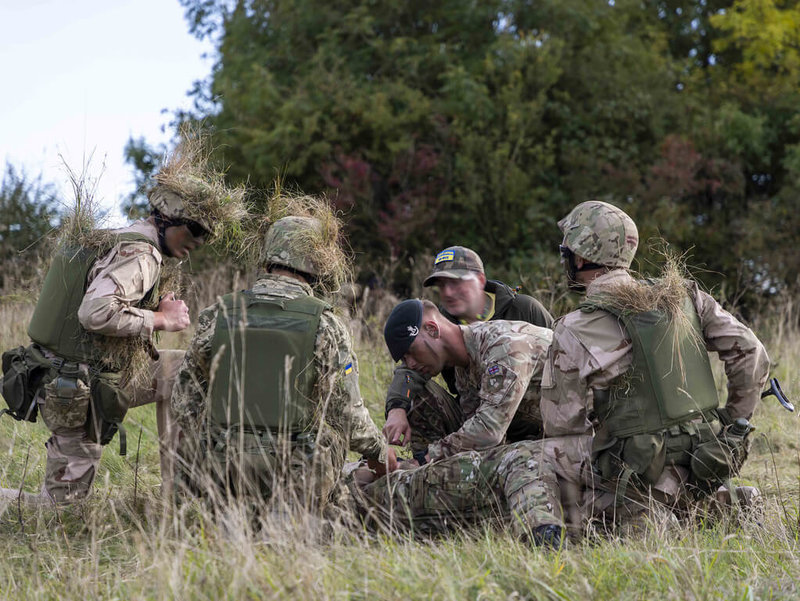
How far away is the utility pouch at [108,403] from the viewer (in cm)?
475

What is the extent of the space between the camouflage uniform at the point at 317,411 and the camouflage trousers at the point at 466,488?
29 cm

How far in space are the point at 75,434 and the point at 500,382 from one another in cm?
238

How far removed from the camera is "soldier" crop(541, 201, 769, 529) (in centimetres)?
394

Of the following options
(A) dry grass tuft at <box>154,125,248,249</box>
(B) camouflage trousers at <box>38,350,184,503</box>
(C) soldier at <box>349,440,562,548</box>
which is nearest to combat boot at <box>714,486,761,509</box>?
(C) soldier at <box>349,440,562,548</box>

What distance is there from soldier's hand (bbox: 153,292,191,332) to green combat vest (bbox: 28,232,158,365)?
35 centimetres

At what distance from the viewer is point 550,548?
3.62 metres

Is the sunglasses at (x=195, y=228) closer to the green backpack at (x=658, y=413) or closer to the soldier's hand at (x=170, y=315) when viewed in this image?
the soldier's hand at (x=170, y=315)

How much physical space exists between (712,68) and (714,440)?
1683cm

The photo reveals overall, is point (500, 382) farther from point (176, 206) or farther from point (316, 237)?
point (176, 206)

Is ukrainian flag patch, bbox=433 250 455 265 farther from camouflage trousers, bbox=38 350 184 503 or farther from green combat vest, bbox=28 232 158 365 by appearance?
green combat vest, bbox=28 232 158 365

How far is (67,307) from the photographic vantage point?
4.71m

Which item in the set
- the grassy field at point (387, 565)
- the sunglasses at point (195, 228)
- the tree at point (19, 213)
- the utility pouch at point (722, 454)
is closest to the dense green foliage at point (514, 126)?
the tree at point (19, 213)

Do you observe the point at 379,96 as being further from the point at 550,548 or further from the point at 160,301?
the point at 550,548

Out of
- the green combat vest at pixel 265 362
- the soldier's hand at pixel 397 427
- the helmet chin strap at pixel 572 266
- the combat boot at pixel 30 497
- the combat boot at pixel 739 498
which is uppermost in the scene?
the helmet chin strap at pixel 572 266
